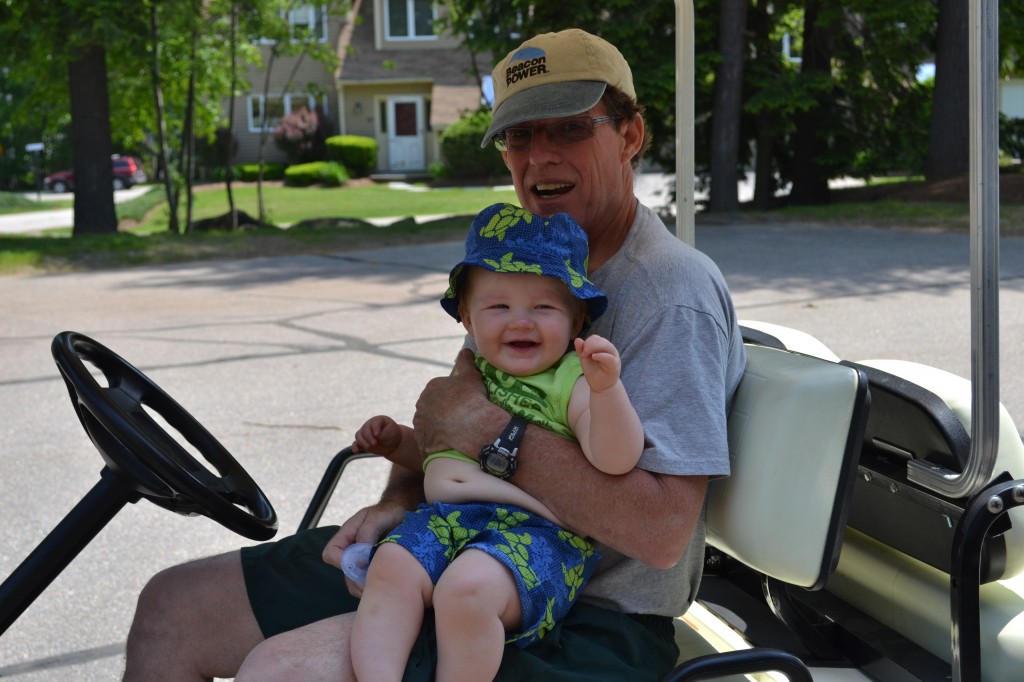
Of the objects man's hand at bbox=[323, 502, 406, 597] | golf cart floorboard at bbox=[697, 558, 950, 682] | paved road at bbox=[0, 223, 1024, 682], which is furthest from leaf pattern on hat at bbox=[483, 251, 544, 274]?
paved road at bbox=[0, 223, 1024, 682]

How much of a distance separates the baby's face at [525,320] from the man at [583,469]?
0.08m

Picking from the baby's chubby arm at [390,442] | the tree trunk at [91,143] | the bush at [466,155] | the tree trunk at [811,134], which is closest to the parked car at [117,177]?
the bush at [466,155]

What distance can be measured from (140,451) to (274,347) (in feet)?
18.0

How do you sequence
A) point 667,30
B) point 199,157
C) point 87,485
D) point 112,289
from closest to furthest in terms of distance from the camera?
1. point 87,485
2. point 112,289
3. point 667,30
4. point 199,157

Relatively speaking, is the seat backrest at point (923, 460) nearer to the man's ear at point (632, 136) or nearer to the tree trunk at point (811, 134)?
the man's ear at point (632, 136)

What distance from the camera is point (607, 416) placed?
159 cm

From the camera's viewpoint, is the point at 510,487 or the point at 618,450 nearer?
the point at 618,450

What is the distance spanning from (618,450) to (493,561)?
0.78ft

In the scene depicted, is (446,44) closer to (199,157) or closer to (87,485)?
(199,157)

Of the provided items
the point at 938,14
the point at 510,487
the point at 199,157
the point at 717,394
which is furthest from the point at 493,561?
the point at 199,157

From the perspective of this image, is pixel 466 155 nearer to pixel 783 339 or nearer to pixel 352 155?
pixel 352 155

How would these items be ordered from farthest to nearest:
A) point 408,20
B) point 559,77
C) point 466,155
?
point 408,20, point 466,155, point 559,77

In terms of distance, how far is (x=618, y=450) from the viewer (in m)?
1.61

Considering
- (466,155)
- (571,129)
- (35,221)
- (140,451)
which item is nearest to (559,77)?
(571,129)
